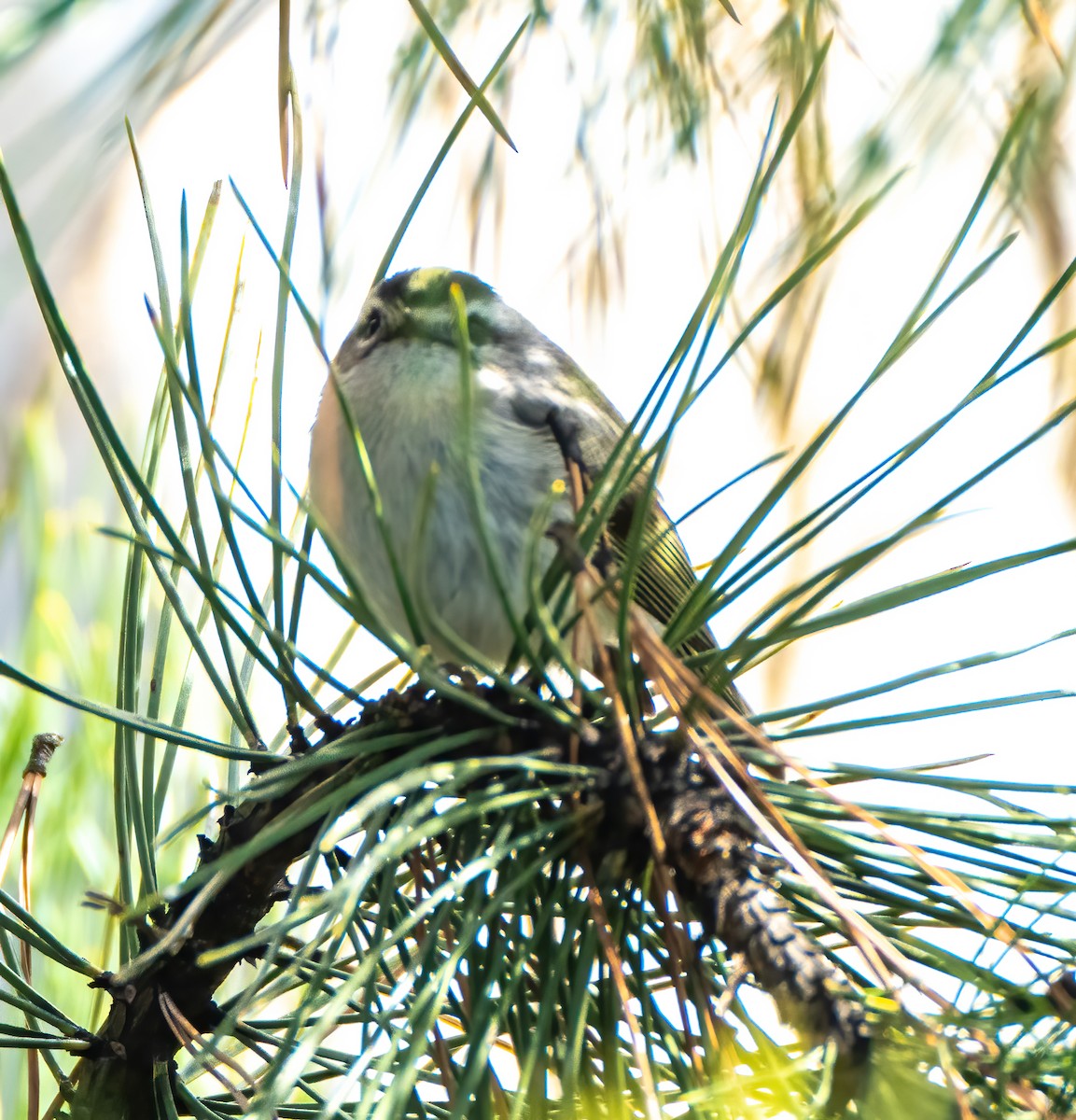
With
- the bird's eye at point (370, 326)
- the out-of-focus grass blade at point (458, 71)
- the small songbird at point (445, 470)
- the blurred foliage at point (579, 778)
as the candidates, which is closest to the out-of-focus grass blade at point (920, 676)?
the blurred foliage at point (579, 778)

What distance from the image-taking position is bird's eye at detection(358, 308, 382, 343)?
1507 millimetres

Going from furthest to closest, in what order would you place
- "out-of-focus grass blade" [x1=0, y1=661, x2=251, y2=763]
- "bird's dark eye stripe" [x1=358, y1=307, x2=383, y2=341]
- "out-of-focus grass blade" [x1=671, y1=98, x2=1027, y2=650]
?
1. "bird's dark eye stripe" [x1=358, y1=307, x2=383, y2=341]
2. "out-of-focus grass blade" [x1=0, y1=661, x2=251, y2=763]
3. "out-of-focus grass blade" [x1=671, y1=98, x2=1027, y2=650]

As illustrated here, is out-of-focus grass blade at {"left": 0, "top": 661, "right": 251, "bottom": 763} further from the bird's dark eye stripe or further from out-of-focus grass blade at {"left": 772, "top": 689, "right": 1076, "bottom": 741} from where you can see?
the bird's dark eye stripe

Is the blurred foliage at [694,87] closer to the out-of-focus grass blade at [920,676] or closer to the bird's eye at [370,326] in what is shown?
the out-of-focus grass blade at [920,676]

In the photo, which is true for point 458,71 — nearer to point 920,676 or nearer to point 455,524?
point 920,676

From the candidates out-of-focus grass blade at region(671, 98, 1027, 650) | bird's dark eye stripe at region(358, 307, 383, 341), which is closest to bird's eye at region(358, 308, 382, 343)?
bird's dark eye stripe at region(358, 307, 383, 341)

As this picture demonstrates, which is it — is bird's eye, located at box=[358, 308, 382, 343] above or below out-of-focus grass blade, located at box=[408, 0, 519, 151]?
above

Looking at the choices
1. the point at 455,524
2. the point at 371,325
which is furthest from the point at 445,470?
the point at 371,325

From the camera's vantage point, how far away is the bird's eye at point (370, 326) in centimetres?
151

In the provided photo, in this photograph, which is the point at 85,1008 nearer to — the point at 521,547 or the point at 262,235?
the point at 521,547

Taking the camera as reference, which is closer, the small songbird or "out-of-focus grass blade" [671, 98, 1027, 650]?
"out-of-focus grass blade" [671, 98, 1027, 650]

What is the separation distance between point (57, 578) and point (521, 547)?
48cm

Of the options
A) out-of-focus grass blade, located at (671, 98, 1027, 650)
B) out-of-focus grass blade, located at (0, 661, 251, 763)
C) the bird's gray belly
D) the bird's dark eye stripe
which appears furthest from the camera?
the bird's dark eye stripe

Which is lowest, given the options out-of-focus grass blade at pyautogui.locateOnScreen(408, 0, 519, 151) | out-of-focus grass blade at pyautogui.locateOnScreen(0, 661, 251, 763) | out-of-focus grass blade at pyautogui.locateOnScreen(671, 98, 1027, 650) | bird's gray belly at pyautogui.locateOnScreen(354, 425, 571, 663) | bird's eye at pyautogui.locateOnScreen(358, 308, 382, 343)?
out-of-focus grass blade at pyautogui.locateOnScreen(0, 661, 251, 763)
